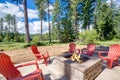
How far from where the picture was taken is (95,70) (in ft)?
15.2

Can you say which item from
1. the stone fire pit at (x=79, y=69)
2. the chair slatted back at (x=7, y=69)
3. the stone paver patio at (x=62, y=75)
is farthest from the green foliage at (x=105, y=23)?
the chair slatted back at (x=7, y=69)

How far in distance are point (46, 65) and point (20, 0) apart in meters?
9.56

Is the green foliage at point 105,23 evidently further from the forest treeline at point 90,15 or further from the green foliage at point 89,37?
the green foliage at point 89,37

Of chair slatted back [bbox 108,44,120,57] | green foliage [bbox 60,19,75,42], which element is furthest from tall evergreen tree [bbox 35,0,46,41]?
chair slatted back [bbox 108,44,120,57]

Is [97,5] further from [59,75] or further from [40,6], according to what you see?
[59,75]

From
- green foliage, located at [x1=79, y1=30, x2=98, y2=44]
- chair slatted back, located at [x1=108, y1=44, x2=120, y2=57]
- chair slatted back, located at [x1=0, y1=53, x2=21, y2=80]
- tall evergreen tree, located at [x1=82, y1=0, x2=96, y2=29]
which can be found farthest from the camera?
tall evergreen tree, located at [x1=82, y1=0, x2=96, y2=29]

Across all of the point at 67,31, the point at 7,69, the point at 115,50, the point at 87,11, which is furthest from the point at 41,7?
the point at 7,69

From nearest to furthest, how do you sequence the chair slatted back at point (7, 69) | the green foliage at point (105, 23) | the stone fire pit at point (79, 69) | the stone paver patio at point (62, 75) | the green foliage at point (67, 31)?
1. the chair slatted back at point (7, 69)
2. the stone fire pit at point (79, 69)
3. the stone paver patio at point (62, 75)
4. the green foliage at point (67, 31)
5. the green foliage at point (105, 23)

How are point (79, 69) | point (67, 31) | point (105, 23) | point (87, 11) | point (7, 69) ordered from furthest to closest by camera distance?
point (87, 11)
point (105, 23)
point (67, 31)
point (79, 69)
point (7, 69)

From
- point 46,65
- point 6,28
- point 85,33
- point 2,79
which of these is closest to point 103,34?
point 85,33

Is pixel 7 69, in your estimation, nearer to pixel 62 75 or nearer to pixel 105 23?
pixel 62 75

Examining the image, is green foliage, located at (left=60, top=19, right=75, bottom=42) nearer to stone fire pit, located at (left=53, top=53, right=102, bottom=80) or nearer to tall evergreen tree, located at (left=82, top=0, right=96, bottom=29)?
tall evergreen tree, located at (left=82, top=0, right=96, bottom=29)

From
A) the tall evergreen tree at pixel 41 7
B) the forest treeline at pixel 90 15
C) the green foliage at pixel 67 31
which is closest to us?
the green foliage at pixel 67 31

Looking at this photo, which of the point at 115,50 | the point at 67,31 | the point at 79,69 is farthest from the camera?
the point at 67,31
